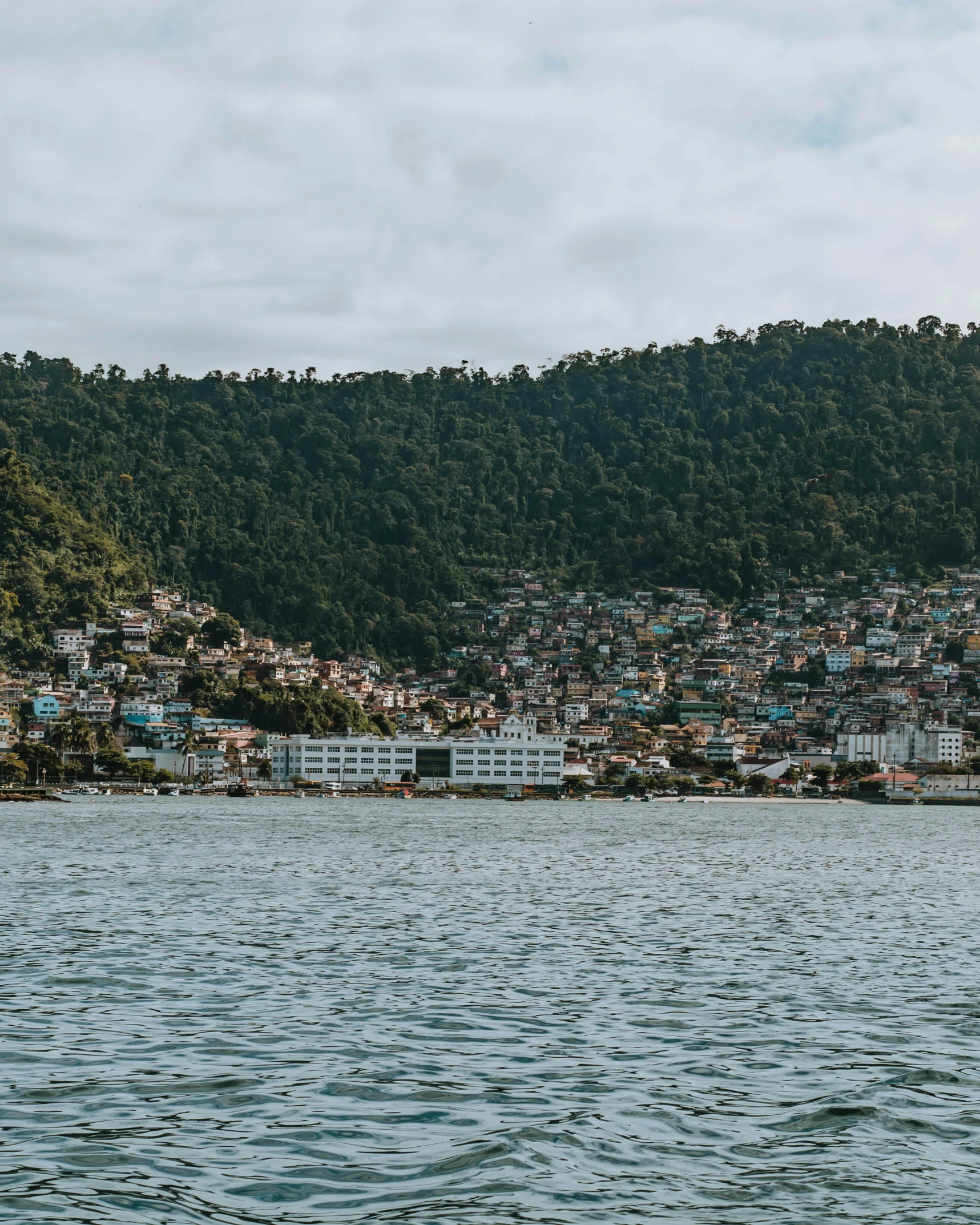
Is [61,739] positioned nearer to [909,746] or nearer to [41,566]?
[41,566]

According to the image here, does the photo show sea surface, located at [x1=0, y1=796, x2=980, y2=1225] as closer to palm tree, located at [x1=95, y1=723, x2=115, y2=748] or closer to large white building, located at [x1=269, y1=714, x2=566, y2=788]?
palm tree, located at [x1=95, y1=723, x2=115, y2=748]

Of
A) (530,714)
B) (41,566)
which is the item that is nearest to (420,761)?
(530,714)

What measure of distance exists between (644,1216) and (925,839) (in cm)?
5995

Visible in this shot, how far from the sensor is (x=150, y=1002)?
1830 centimetres

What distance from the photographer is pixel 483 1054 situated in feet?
51.1

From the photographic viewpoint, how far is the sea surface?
36.0 ft

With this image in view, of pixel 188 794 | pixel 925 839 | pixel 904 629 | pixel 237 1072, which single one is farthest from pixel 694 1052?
pixel 904 629

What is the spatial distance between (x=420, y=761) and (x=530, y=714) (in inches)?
1165

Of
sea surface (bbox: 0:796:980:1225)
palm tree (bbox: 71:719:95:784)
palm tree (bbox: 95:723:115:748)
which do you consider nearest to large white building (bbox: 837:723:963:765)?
palm tree (bbox: 95:723:115:748)

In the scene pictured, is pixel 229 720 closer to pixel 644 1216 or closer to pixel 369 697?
pixel 369 697

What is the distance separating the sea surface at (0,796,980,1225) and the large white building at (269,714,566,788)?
9474 cm

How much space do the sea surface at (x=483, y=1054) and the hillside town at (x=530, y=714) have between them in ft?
284

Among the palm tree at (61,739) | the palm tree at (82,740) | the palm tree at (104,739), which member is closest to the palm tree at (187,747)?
the palm tree at (104,739)

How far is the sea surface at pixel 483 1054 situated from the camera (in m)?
11.0
